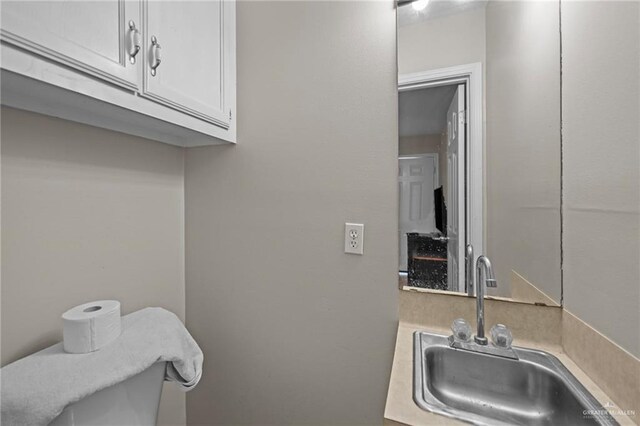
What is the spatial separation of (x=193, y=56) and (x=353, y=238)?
0.86 metres

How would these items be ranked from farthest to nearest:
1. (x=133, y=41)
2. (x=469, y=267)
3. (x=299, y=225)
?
(x=299, y=225) → (x=469, y=267) → (x=133, y=41)

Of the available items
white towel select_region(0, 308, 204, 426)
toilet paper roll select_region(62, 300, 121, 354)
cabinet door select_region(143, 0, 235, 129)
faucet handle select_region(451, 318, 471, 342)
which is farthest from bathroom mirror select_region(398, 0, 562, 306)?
toilet paper roll select_region(62, 300, 121, 354)

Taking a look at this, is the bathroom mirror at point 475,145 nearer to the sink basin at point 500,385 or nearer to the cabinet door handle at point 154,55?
the sink basin at point 500,385

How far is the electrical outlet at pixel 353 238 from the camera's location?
1052mm

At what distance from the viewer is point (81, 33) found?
0.64 meters

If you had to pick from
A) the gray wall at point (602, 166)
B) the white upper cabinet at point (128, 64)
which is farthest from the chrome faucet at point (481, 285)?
the white upper cabinet at point (128, 64)

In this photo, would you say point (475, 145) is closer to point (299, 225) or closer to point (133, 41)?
point (299, 225)

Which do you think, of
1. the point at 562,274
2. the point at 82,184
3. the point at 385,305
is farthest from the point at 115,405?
the point at 562,274

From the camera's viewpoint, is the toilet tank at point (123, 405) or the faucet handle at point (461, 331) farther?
the faucet handle at point (461, 331)

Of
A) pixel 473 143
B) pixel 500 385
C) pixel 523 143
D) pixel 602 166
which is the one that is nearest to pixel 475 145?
pixel 473 143

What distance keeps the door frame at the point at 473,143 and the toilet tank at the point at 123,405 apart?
3.74ft

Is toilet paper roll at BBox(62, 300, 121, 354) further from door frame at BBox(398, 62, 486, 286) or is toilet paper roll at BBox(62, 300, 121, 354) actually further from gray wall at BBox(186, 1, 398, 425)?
door frame at BBox(398, 62, 486, 286)

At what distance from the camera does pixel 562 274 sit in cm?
88

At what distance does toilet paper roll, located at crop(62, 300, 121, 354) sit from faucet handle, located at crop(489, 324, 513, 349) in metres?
1.15
